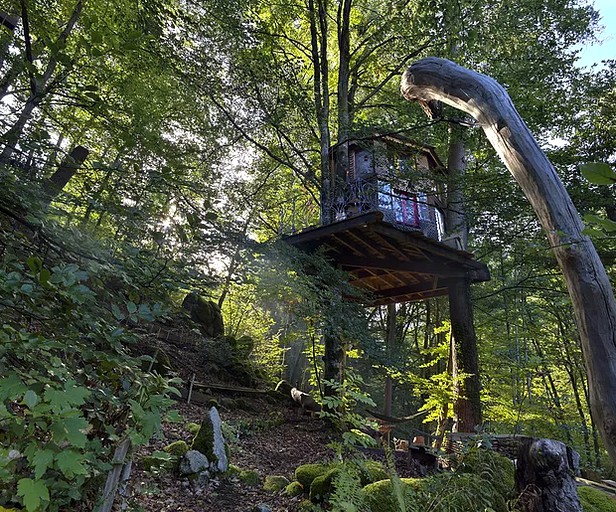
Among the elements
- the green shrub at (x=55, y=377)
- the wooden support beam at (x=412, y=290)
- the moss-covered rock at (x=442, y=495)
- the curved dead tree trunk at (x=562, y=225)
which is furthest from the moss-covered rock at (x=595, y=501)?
the wooden support beam at (x=412, y=290)

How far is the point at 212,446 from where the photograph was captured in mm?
4285

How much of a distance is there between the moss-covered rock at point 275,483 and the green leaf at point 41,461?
384 centimetres

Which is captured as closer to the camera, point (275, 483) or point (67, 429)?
point (67, 429)

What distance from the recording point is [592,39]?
8.12 m

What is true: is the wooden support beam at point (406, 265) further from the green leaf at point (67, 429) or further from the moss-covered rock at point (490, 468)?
the green leaf at point (67, 429)

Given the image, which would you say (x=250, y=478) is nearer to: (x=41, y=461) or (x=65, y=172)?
(x=65, y=172)

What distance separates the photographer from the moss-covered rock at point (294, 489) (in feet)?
13.0

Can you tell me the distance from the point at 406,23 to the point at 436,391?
795cm

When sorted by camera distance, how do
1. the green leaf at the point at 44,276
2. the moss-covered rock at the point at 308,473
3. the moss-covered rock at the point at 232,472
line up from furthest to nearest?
the moss-covered rock at the point at 232,472 → the moss-covered rock at the point at 308,473 → the green leaf at the point at 44,276

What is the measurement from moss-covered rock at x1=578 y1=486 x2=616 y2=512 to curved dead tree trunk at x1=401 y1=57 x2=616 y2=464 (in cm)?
257

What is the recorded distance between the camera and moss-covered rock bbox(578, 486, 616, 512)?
3211mm

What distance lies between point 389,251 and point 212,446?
4.76m

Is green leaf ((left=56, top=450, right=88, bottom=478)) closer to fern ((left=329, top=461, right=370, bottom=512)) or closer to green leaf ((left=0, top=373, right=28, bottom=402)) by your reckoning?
green leaf ((left=0, top=373, right=28, bottom=402))

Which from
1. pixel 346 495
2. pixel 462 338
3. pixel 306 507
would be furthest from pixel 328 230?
pixel 346 495
